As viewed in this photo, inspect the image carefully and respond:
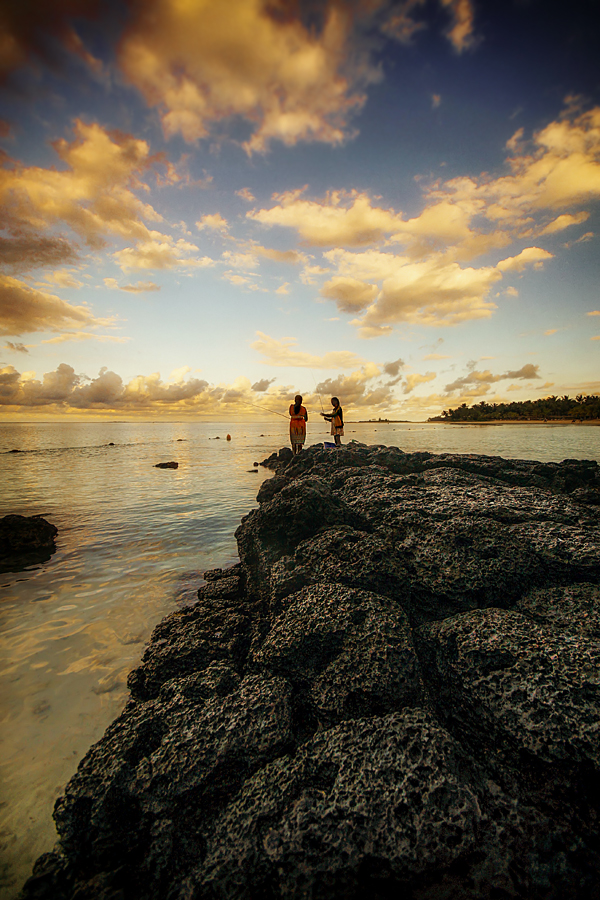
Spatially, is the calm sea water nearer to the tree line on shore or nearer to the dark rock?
the dark rock

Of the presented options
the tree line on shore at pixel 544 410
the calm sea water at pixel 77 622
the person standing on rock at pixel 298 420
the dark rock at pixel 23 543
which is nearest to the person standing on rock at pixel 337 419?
the person standing on rock at pixel 298 420

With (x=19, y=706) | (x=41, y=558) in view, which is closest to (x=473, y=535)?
(x=19, y=706)

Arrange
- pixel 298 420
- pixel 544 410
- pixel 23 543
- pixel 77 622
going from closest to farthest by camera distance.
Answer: pixel 77 622 → pixel 23 543 → pixel 298 420 → pixel 544 410

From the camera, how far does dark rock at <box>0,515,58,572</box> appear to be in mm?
9078

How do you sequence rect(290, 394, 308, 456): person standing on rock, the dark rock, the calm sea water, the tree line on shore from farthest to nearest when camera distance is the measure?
the tree line on shore → rect(290, 394, 308, 456): person standing on rock → the dark rock → the calm sea water

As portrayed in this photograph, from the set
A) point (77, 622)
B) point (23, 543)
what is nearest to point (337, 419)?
point (23, 543)

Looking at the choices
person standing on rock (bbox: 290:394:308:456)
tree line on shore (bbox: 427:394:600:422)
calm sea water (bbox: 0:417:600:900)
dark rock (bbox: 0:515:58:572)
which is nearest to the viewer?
calm sea water (bbox: 0:417:600:900)

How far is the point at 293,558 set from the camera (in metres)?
5.39

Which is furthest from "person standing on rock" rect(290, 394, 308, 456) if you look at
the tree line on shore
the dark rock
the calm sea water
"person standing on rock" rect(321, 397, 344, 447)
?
the tree line on shore

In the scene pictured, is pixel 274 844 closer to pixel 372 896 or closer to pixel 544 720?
pixel 372 896

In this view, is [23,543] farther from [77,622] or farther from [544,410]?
[544,410]

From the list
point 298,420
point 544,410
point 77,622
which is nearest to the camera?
point 77,622

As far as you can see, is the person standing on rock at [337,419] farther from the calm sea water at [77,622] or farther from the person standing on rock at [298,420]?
the calm sea water at [77,622]

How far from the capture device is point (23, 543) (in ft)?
31.4
